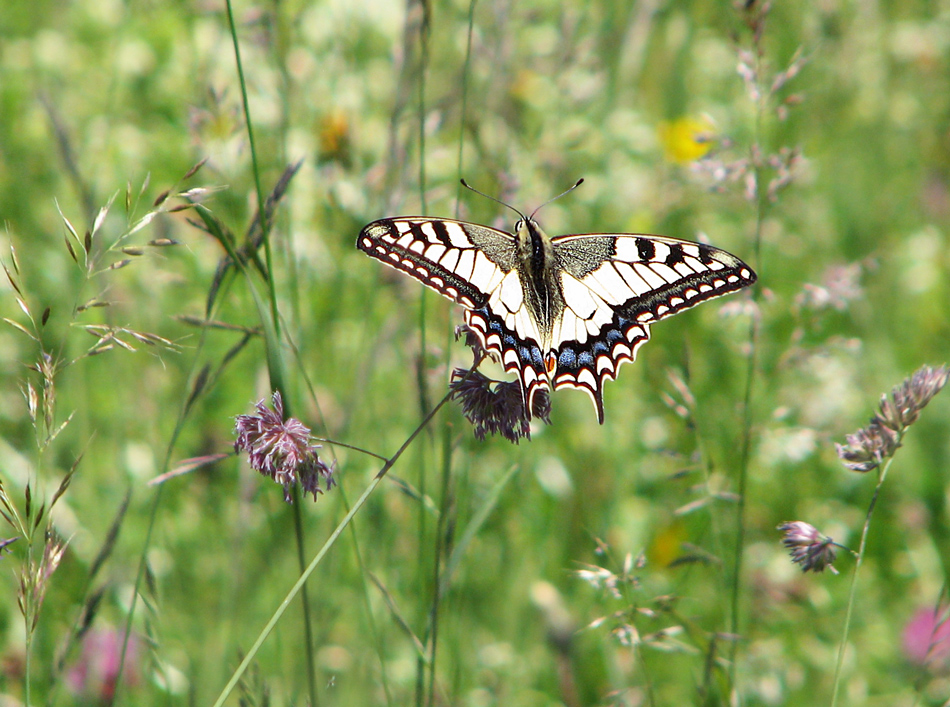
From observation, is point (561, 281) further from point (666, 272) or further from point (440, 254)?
point (440, 254)

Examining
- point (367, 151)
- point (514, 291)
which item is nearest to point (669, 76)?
point (367, 151)

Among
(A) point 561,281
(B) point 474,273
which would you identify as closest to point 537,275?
(A) point 561,281

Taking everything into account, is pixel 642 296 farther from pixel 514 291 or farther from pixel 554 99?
pixel 554 99

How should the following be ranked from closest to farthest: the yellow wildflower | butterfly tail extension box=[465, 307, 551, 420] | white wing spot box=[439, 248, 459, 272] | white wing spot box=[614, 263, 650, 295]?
butterfly tail extension box=[465, 307, 551, 420] < white wing spot box=[439, 248, 459, 272] < white wing spot box=[614, 263, 650, 295] < the yellow wildflower

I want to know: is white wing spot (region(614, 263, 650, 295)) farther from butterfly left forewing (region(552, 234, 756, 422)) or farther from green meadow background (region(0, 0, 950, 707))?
green meadow background (region(0, 0, 950, 707))

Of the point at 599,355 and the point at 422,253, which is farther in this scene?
the point at 599,355

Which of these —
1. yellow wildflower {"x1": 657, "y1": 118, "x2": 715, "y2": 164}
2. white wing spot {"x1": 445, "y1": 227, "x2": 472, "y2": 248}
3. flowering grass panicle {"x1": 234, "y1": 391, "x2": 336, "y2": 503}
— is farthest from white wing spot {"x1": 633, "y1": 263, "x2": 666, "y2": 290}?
yellow wildflower {"x1": 657, "y1": 118, "x2": 715, "y2": 164}

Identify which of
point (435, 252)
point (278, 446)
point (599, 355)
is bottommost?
point (278, 446)
